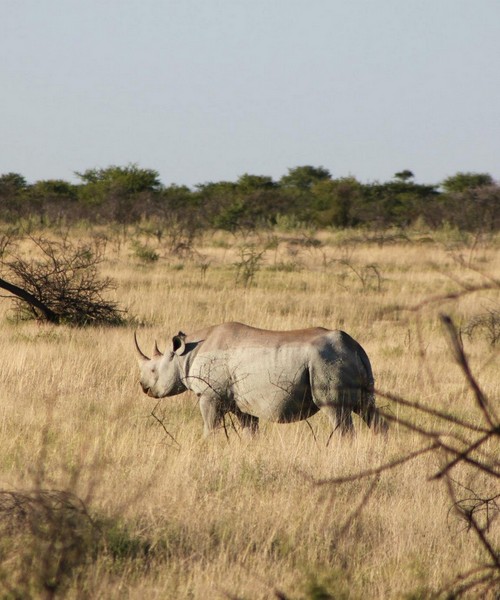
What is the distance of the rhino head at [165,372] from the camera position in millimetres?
6754

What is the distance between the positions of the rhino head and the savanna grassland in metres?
0.23

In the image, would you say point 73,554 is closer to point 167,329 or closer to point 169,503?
point 169,503

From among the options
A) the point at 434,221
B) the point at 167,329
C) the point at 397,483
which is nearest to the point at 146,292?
the point at 167,329

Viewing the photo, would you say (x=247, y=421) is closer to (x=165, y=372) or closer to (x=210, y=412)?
(x=210, y=412)

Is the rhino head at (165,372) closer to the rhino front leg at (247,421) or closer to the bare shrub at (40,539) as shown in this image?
the rhino front leg at (247,421)

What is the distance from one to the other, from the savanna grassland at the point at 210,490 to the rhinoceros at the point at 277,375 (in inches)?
6.4

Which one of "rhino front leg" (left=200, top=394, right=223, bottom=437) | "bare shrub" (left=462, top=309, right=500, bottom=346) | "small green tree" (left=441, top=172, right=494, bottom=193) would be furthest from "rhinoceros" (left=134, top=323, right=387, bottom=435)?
"small green tree" (left=441, top=172, right=494, bottom=193)

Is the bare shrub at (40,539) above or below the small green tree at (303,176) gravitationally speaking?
below

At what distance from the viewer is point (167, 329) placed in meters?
11.7

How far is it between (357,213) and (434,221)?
338cm

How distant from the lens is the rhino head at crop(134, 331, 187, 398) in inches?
266

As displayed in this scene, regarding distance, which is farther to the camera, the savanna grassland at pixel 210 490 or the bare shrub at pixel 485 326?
the bare shrub at pixel 485 326

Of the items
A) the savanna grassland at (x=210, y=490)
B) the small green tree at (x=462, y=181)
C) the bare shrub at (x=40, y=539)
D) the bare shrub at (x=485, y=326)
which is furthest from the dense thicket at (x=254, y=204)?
the bare shrub at (x=40, y=539)

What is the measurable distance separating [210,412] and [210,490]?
144 centimetres
